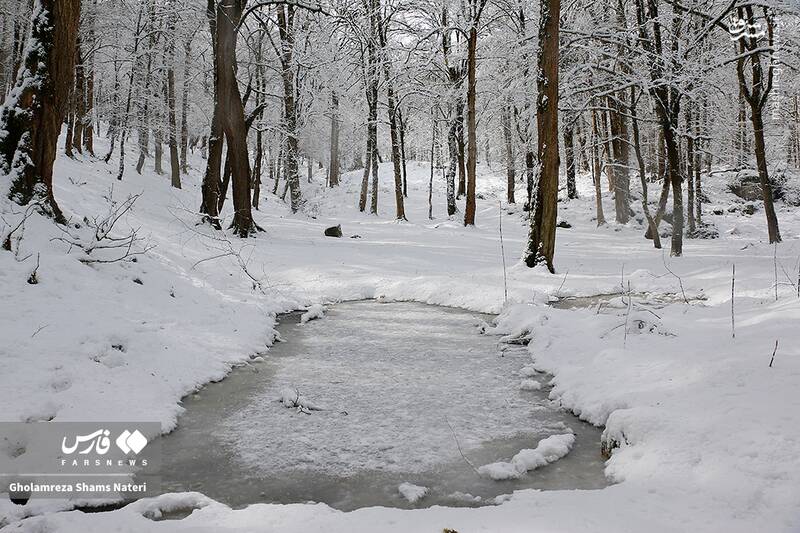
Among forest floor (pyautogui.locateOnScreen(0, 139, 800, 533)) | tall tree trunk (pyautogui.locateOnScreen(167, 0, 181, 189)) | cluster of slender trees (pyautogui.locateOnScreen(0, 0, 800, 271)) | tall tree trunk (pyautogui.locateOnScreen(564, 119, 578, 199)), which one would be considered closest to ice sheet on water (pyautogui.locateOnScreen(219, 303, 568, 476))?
forest floor (pyautogui.locateOnScreen(0, 139, 800, 533))

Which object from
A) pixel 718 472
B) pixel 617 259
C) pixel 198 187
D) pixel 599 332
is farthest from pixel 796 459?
pixel 198 187

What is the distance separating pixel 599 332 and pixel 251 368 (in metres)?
4.03

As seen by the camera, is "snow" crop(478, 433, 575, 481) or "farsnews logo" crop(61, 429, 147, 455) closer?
"snow" crop(478, 433, 575, 481)

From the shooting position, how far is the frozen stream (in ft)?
10.6

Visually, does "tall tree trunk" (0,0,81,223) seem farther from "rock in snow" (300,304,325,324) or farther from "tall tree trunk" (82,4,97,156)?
"tall tree trunk" (82,4,97,156)

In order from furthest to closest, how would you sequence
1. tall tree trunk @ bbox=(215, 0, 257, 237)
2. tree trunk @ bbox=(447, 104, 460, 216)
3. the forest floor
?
tree trunk @ bbox=(447, 104, 460, 216) < tall tree trunk @ bbox=(215, 0, 257, 237) < the forest floor

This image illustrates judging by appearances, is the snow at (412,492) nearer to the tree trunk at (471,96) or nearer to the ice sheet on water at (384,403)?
the ice sheet on water at (384,403)

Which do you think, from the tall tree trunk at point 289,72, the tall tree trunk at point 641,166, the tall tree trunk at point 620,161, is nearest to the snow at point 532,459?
the tall tree trunk at point 641,166

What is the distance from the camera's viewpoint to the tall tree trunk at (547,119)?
9438 millimetres

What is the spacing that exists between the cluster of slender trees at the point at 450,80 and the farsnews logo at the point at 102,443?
4446mm

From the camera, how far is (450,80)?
2155 centimetres

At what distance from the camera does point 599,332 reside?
19.0 ft

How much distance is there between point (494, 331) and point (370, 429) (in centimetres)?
340

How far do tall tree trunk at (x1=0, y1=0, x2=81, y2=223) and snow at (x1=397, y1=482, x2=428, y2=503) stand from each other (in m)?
6.38
